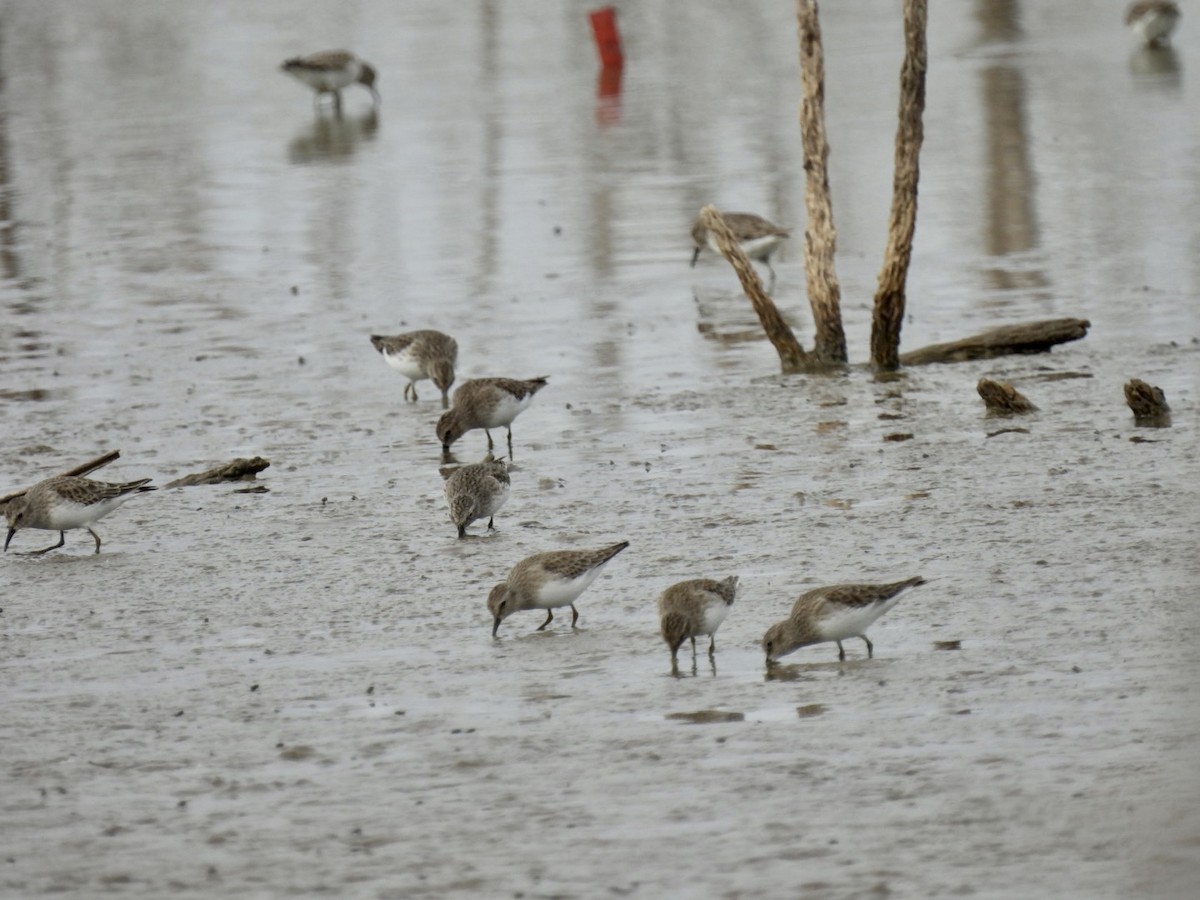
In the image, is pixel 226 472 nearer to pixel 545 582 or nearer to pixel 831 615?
pixel 545 582

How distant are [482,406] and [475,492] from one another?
215 cm

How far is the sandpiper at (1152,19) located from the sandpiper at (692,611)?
30972 millimetres

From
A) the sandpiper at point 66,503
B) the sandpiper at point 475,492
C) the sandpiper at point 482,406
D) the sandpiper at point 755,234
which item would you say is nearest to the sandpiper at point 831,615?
the sandpiper at point 475,492

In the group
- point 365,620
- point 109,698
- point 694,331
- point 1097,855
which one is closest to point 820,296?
point 694,331

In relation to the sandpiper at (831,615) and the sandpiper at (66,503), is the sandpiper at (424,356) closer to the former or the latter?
the sandpiper at (66,503)

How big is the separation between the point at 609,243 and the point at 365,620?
13.0 m

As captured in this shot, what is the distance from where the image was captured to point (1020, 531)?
11.3m

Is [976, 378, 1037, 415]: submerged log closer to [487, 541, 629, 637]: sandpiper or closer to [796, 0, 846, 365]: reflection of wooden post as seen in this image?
[796, 0, 846, 365]: reflection of wooden post

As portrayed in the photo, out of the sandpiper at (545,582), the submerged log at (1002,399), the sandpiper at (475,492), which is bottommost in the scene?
the sandpiper at (545,582)

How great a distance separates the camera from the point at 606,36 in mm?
40844

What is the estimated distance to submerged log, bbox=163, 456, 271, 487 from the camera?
44.6 feet

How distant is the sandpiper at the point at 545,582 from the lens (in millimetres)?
9805

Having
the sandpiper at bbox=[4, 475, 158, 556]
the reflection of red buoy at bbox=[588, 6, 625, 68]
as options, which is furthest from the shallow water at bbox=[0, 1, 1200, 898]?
the reflection of red buoy at bbox=[588, 6, 625, 68]

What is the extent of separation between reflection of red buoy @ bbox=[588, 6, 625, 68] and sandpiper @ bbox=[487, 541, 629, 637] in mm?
31963
